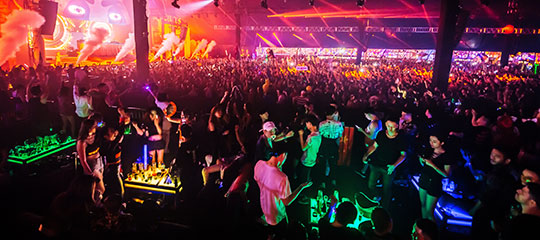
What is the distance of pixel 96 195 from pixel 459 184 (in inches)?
205

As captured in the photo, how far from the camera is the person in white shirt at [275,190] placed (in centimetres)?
351

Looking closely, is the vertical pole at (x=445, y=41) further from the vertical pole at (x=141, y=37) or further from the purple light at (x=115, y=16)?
the purple light at (x=115, y=16)

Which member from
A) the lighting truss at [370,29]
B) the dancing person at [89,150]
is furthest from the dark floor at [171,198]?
the lighting truss at [370,29]

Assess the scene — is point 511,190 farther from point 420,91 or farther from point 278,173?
point 420,91

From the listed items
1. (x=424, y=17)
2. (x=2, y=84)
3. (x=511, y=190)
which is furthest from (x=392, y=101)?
(x=424, y=17)

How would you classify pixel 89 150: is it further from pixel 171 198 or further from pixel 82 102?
pixel 82 102

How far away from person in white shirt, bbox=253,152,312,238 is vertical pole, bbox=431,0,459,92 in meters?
8.46

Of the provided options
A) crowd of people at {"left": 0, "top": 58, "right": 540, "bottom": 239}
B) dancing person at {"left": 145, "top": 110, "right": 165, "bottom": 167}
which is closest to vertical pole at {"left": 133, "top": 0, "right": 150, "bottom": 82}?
crowd of people at {"left": 0, "top": 58, "right": 540, "bottom": 239}

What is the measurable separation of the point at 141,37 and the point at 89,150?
6.57 m

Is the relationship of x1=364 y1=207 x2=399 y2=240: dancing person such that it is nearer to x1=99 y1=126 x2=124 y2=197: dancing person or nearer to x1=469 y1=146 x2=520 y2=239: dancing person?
x1=469 y1=146 x2=520 y2=239: dancing person

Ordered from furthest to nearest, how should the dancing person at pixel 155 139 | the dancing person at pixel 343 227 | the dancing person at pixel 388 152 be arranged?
the dancing person at pixel 155 139, the dancing person at pixel 388 152, the dancing person at pixel 343 227

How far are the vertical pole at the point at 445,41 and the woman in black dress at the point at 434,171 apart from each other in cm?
698

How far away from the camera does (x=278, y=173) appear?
351 centimetres

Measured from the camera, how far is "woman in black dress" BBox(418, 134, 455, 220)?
3.87m
